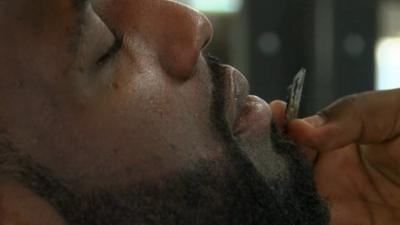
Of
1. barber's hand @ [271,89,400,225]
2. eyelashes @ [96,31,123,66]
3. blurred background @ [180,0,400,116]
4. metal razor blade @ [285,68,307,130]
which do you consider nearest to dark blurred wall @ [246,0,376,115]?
blurred background @ [180,0,400,116]

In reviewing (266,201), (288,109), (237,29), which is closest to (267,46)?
(237,29)

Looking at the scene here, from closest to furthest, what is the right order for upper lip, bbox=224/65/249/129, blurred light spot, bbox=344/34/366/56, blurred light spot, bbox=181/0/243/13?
upper lip, bbox=224/65/249/129 → blurred light spot, bbox=181/0/243/13 → blurred light spot, bbox=344/34/366/56

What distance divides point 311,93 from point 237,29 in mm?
453

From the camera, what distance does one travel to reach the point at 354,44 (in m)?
3.78

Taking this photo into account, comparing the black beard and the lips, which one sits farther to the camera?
the lips

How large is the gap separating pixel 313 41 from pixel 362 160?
2.35 meters

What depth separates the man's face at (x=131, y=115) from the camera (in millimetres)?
1040

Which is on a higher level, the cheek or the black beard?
the cheek

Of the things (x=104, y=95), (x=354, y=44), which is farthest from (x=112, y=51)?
(x=354, y=44)

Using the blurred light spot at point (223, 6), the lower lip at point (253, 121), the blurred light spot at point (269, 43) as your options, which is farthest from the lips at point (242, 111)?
the blurred light spot at point (269, 43)

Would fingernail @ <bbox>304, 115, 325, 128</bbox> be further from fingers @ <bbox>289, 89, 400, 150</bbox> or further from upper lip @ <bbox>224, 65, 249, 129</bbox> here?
upper lip @ <bbox>224, 65, 249, 129</bbox>

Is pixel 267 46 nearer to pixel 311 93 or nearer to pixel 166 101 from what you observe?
pixel 311 93

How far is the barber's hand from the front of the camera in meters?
1.37

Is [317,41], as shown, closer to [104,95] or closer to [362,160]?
[362,160]
